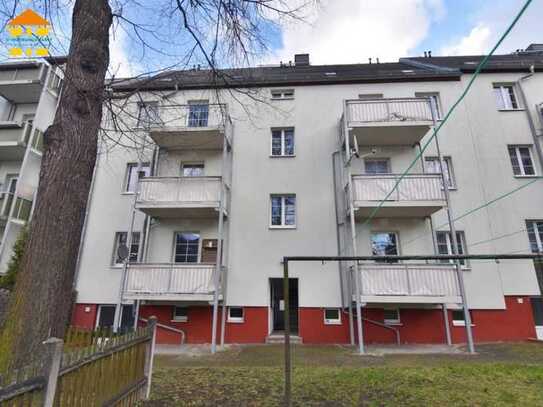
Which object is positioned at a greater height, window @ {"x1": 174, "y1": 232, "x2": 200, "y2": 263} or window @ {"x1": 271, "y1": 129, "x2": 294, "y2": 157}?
window @ {"x1": 271, "y1": 129, "x2": 294, "y2": 157}

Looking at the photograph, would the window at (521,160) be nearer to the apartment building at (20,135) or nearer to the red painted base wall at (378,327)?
the red painted base wall at (378,327)

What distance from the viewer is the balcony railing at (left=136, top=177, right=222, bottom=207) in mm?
10351

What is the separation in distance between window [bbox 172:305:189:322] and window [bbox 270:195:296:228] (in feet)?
14.8

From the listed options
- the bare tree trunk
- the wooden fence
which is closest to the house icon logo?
the bare tree trunk

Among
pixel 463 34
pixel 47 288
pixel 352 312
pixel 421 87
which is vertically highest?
pixel 421 87

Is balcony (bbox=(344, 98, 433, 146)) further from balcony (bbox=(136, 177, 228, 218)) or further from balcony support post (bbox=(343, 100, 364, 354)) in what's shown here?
balcony (bbox=(136, 177, 228, 218))

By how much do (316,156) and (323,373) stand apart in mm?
7877

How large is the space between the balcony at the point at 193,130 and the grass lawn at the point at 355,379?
778 centimetres

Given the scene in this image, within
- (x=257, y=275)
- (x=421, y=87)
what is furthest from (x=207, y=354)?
(x=421, y=87)

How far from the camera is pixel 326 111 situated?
12297mm

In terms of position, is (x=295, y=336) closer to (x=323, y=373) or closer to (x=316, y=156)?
(x=323, y=373)

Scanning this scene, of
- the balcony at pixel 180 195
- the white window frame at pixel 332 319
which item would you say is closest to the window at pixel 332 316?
the white window frame at pixel 332 319

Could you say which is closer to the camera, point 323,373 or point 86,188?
point 86,188

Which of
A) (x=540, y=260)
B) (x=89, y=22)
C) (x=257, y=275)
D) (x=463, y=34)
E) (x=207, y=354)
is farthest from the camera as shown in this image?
(x=257, y=275)
